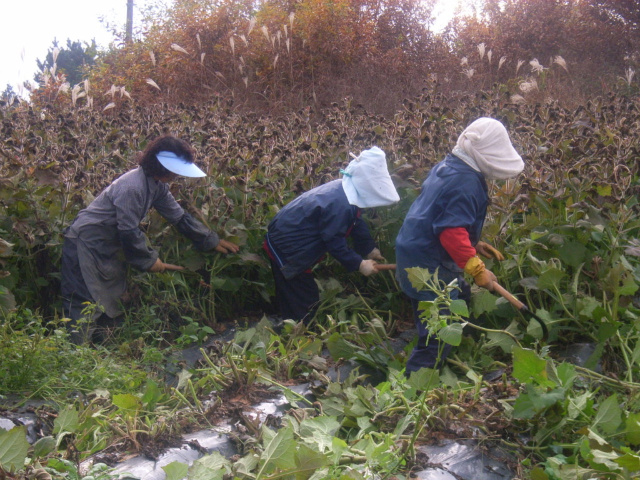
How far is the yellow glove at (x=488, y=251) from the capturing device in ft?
14.2

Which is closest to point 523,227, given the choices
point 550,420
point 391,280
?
point 391,280

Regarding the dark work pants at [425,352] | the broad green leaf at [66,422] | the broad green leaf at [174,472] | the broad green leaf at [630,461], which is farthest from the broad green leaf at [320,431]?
the dark work pants at [425,352]

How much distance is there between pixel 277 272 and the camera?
519 centimetres

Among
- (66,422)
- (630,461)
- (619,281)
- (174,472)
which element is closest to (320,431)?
(174,472)

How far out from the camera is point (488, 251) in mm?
4402

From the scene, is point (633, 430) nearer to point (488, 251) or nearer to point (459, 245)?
point (459, 245)

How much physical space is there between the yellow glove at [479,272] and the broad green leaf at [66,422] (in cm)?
206

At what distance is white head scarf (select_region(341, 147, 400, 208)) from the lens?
180 inches

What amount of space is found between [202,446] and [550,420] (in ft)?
4.81

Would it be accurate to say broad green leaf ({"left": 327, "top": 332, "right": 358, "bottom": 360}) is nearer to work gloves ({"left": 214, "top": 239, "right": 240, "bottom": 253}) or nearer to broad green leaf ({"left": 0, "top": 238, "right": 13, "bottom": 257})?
work gloves ({"left": 214, "top": 239, "right": 240, "bottom": 253})

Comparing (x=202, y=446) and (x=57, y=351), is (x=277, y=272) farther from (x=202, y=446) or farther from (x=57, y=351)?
(x=202, y=446)

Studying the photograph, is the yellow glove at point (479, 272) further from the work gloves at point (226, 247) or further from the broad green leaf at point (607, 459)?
the work gloves at point (226, 247)

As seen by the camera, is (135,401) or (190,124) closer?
(135,401)

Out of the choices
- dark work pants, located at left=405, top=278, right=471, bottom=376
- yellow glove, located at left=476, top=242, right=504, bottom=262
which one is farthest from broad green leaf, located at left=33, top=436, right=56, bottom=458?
yellow glove, located at left=476, top=242, right=504, bottom=262
